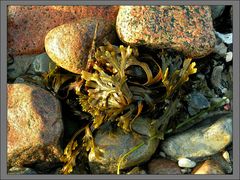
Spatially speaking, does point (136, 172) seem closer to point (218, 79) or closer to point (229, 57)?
point (218, 79)

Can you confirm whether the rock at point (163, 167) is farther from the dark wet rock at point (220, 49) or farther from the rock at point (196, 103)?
the dark wet rock at point (220, 49)

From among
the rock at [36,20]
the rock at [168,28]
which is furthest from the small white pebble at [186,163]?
the rock at [36,20]

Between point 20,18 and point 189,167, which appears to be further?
point 20,18

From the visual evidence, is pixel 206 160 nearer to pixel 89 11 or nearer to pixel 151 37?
pixel 151 37

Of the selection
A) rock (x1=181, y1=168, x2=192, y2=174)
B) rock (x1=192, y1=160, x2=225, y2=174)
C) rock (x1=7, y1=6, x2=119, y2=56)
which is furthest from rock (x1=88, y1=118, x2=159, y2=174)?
rock (x1=7, y1=6, x2=119, y2=56)

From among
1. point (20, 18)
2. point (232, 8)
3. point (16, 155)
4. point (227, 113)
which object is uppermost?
point (232, 8)

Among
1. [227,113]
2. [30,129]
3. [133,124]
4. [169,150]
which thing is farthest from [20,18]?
[227,113]
